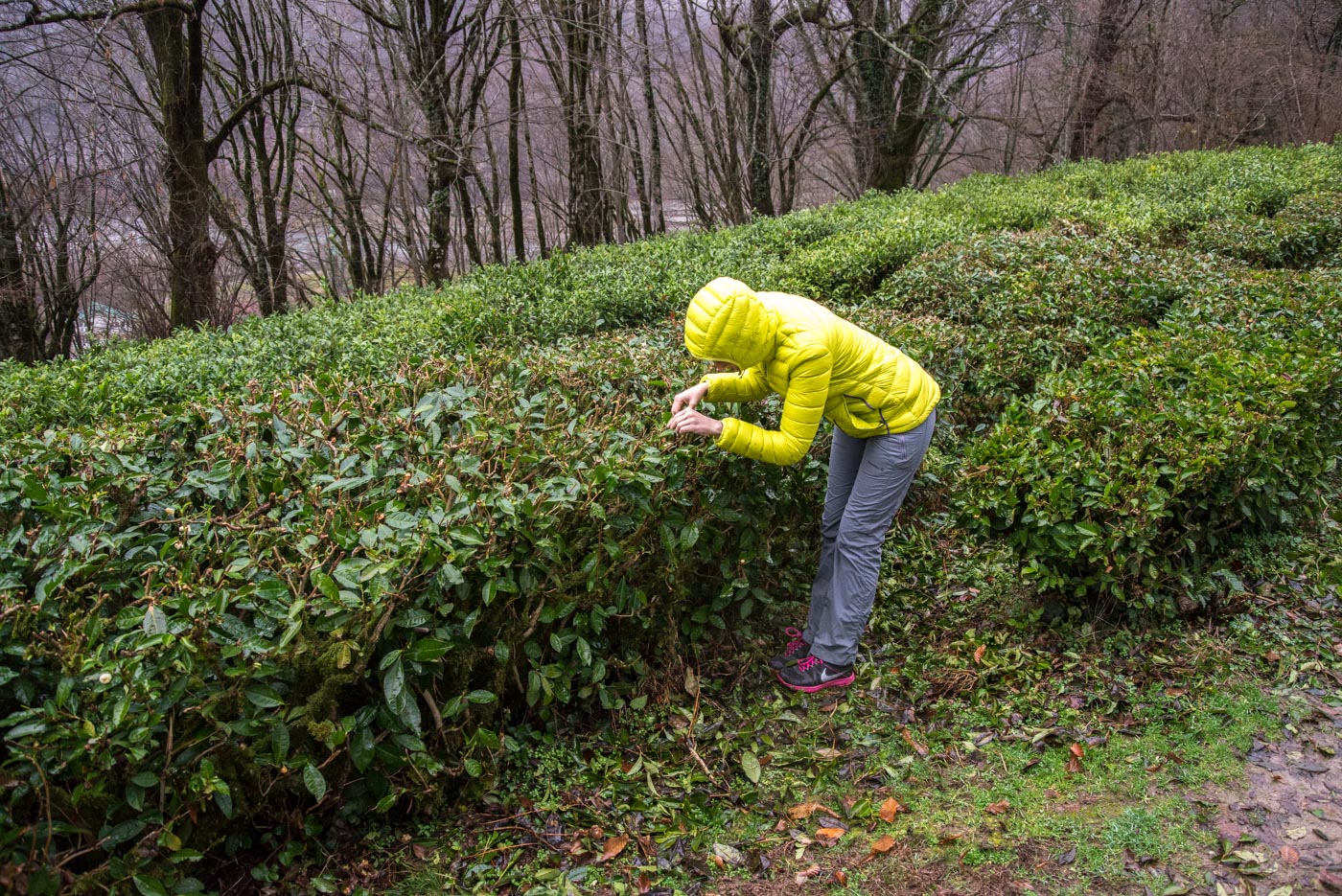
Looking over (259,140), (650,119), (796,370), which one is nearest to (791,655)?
(796,370)

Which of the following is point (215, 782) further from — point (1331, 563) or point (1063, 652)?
point (1331, 563)

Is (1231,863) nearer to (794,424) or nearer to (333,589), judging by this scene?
(794,424)

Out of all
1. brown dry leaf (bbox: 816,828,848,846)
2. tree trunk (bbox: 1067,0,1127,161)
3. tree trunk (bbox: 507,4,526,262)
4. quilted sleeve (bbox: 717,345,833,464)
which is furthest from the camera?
tree trunk (bbox: 1067,0,1127,161)

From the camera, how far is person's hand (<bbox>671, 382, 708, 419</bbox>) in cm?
297

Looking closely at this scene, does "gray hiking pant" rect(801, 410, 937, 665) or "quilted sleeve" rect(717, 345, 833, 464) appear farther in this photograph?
"gray hiking pant" rect(801, 410, 937, 665)

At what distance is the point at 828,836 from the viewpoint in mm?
2586

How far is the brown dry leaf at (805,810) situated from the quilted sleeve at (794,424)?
115 centimetres

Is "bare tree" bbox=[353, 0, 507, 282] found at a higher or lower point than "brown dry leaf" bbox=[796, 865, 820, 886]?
higher

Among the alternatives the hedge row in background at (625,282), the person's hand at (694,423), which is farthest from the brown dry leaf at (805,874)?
the hedge row in background at (625,282)

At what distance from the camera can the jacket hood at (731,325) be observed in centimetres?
269

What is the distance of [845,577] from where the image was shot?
10.5 ft

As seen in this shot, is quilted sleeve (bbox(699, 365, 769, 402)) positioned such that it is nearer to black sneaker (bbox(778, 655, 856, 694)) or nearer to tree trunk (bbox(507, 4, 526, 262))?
black sneaker (bbox(778, 655, 856, 694))

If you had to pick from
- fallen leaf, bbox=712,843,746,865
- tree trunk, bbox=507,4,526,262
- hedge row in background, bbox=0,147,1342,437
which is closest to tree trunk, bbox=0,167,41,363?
hedge row in background, bbox=0,147,1342,437

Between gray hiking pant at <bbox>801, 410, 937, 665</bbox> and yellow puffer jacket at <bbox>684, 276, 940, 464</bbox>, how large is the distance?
9 centimetres
